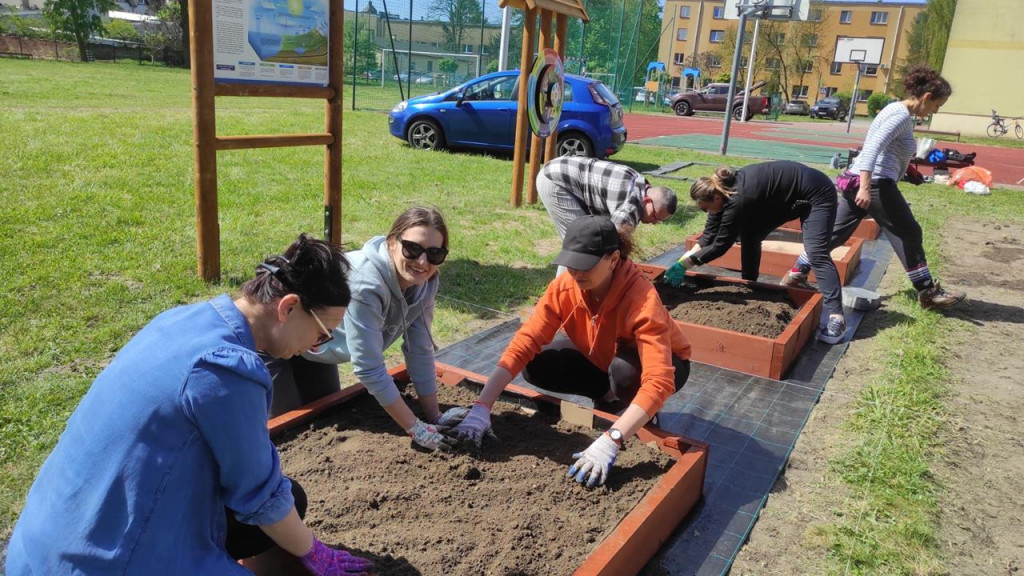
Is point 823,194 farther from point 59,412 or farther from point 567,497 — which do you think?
point 59,412

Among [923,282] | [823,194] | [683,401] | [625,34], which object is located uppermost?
[625,34]

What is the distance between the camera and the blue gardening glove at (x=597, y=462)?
279cm

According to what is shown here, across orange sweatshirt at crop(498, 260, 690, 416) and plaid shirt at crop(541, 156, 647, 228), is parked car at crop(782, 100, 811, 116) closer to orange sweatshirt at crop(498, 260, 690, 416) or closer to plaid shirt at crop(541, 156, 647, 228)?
plaid shirt at crop(541, 156, 647, 228)

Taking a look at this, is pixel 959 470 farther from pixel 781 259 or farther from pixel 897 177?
pixel 781 259

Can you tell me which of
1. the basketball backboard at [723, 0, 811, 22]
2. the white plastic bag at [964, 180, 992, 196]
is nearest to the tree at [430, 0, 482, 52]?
the basketball backboard at [723, 0, 811, 22]

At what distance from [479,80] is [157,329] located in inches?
463

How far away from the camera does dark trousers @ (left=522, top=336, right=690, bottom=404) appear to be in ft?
11.0

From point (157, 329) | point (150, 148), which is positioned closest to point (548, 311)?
point (157, 329)

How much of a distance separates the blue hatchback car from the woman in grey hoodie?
361 inches

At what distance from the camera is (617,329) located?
322 centimetres

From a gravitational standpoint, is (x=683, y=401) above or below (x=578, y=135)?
below

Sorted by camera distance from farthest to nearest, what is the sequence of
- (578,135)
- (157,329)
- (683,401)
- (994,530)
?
(578,135) < (683,401) < (994,530) < (157,329)

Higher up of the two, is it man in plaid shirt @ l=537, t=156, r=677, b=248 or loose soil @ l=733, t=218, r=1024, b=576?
man in plaid shirt @ l=537, t=156, r=677, b=248

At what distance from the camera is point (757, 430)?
3.77 meters
